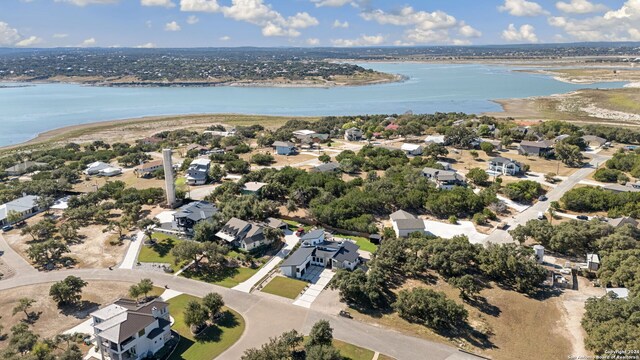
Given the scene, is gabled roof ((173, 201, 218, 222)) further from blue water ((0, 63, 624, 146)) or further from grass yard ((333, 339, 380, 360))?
blue water ((0, 63, 624, 146))

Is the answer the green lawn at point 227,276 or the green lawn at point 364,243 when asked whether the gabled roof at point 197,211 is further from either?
the green lawn at point 364,243

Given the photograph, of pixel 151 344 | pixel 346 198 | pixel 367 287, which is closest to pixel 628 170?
pixel 346 198

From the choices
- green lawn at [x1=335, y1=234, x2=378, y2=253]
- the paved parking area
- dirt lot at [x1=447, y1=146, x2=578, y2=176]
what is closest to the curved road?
the paved parking area

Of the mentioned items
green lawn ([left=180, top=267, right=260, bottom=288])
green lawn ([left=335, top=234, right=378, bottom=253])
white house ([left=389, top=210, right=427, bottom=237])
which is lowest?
green lawn ([left=180, top=267, right=260, bottom=288])

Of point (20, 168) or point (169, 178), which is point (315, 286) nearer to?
point (169, 178)

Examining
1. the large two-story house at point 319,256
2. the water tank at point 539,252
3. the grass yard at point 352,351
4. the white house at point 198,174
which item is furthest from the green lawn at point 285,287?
the white house at point 198,174

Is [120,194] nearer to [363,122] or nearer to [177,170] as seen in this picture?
[177,170]
